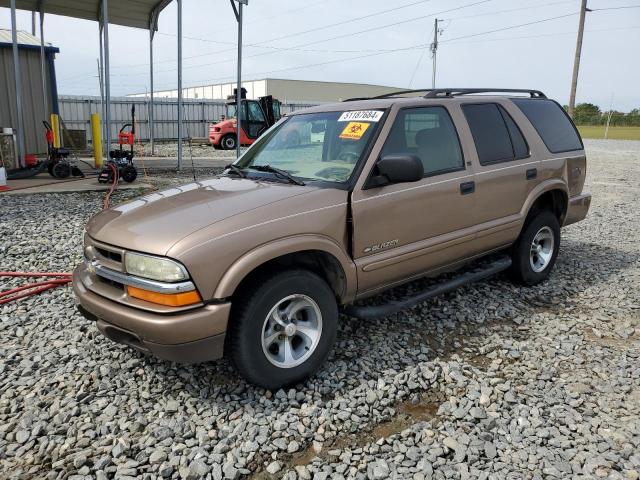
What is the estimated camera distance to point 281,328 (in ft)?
10.2

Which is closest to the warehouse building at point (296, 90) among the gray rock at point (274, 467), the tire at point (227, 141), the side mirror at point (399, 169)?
the tire at point (227, 141)

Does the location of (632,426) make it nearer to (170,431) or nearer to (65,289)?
(170,431)

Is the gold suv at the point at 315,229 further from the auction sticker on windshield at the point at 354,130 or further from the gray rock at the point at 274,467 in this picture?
the gray rock at the point at 274,467

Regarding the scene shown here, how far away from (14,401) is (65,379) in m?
0.32

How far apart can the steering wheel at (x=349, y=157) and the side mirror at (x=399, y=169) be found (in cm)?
20

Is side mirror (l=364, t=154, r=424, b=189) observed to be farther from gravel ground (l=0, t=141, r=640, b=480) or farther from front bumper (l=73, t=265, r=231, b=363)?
front bumper (l=73, t=265, r=231, b=363)

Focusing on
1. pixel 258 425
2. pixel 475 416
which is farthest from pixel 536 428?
pixel 258 425

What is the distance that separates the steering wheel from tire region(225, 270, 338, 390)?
3.06 feet

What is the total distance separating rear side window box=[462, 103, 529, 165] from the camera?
4.38m

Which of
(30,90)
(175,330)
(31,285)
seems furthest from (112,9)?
(175,330)

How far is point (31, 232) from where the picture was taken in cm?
677

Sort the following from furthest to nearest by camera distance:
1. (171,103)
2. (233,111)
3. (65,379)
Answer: (171,103) < (233,111) < (65,379)

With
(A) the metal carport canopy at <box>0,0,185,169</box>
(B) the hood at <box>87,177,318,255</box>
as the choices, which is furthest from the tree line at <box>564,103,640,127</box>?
(B) the hood at <box>87,177,318,255</box>

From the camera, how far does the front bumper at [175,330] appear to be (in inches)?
→ 106
